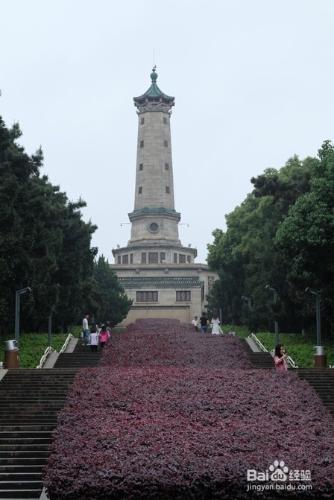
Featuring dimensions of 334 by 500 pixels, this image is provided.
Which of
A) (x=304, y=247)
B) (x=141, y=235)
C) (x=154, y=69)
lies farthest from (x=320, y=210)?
(x=154, y=69)

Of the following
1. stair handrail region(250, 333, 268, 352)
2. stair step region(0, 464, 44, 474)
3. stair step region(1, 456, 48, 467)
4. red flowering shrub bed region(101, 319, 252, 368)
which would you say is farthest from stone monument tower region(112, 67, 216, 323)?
stair step region(0, 464, 44, 474)

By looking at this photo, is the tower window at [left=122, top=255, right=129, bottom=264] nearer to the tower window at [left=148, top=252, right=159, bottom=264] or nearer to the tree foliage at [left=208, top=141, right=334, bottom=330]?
the tower window at [left=148, top=252, right=159, bottom=264]

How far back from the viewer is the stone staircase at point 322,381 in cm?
2451

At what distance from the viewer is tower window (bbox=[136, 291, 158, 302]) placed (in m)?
86.8

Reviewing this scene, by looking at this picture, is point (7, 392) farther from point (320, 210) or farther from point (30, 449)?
point (320, 210)

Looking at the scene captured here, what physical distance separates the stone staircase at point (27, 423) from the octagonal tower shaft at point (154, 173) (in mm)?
60390

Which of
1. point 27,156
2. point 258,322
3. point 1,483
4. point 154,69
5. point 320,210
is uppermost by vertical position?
point 154,69

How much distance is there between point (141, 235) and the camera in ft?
294

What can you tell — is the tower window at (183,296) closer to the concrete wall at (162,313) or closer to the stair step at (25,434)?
the concrete wall at (162,313)

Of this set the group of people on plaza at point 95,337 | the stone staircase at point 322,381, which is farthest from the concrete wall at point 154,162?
the stone staircase at point 322,381

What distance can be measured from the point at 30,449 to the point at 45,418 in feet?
8.53

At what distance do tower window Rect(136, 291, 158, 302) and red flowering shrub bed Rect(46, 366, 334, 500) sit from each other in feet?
191

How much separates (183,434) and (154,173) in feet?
225

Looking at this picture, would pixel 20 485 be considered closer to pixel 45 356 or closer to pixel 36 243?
pixel 45 356
